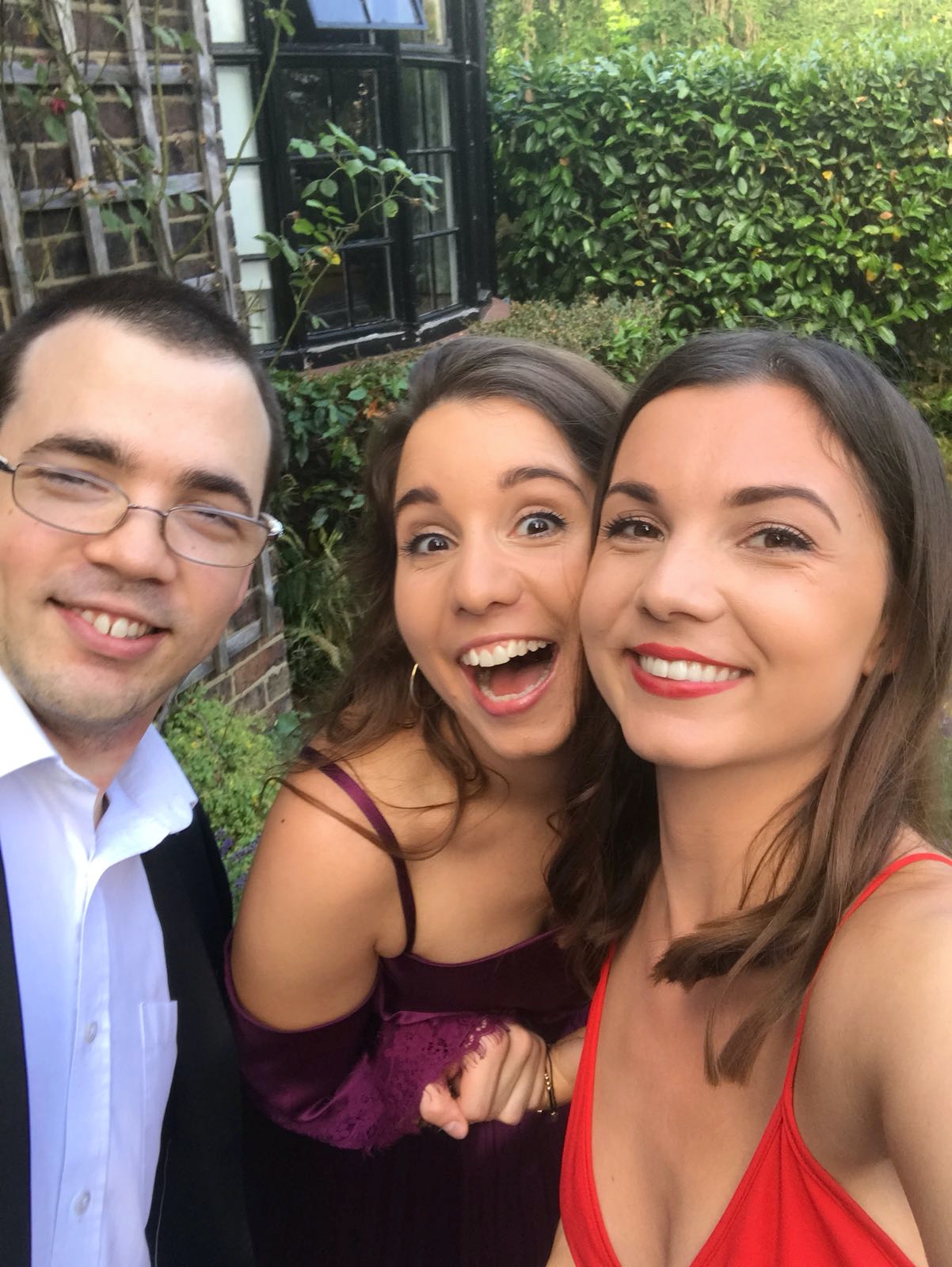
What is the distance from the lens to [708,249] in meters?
8.34

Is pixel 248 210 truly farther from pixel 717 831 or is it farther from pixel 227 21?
pixel 717 831

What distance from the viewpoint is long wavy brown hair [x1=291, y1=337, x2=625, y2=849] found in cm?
191

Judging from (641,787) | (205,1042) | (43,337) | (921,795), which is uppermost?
(43,337)

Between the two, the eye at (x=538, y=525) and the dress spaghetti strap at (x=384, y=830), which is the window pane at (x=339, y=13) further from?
the dress spaghetti strap at (x=384, y=830)

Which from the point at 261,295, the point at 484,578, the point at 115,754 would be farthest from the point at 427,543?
the point at 261,295

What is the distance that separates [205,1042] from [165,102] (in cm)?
342

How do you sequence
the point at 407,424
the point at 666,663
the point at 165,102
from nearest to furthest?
the point at 666,663
the point at 407,424
the point at 165,102

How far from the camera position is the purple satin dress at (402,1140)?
2.03m

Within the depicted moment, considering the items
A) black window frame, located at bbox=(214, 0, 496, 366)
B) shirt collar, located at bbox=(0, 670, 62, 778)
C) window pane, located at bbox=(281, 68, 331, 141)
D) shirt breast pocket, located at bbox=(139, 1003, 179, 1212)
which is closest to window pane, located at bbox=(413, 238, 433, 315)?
black window frame, located at bbox=(214, 0, 496, 366)

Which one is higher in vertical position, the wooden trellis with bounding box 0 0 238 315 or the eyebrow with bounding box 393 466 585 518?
the wooden trellis with bounding box 0 0 238 315

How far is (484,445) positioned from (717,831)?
2.58 feet

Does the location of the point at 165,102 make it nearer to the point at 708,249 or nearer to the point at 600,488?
the point at 600,488

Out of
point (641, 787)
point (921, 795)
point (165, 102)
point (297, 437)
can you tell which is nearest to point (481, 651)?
point (641, 787)

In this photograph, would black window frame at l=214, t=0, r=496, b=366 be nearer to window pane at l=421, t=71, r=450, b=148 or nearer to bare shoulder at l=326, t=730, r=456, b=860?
window pane at l=421, t=71, r=450, b=148
